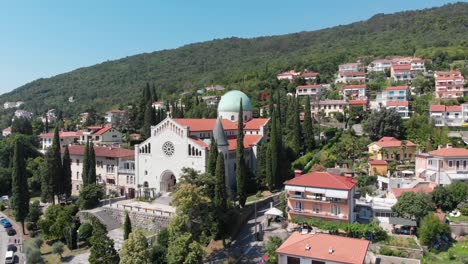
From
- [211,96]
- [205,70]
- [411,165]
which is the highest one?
[205,70]

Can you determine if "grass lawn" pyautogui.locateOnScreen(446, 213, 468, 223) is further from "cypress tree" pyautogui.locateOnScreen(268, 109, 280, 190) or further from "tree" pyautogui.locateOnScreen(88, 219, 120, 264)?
"tree" pyautogui.locateOnScreen(88, 219, 120, 264)

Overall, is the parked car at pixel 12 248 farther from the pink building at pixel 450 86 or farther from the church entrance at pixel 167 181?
the pink building at pixel 450 86

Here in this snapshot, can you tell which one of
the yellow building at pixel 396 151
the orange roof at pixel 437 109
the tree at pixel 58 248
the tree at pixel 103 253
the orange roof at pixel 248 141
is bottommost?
the tree at pixel 58 248

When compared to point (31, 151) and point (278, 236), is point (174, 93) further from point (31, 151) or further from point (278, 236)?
point (278, 236)

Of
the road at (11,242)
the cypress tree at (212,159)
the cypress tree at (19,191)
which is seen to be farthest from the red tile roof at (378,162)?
the cypress tree at (19,191)

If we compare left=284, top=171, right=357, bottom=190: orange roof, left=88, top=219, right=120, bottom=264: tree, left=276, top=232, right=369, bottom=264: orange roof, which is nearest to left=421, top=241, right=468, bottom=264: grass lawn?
left=276, top=232, right=369, bottom=264: orange roof

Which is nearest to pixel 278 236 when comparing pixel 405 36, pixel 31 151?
pixel 31 151
